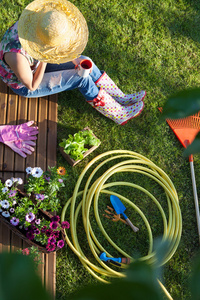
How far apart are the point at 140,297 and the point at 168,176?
10.4ft

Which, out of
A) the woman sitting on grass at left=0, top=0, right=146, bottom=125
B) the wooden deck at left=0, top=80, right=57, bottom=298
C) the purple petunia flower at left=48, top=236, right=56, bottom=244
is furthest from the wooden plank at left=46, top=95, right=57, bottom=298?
the purple petunia flower at left=48, top=236, right=56, bottom=244

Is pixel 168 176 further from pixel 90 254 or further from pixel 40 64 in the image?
pixel 40 64

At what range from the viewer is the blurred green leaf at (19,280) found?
1.40 ft

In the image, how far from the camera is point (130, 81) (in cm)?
375

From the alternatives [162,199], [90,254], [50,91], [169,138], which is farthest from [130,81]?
[90,254]

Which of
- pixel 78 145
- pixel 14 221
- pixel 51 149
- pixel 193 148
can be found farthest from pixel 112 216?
pixel 193 148

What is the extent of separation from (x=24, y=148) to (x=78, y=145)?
1.75ft

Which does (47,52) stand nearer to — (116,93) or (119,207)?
(116,93)

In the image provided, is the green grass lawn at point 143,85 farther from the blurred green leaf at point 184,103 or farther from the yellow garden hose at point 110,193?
the blurred green leaf at point 184,103

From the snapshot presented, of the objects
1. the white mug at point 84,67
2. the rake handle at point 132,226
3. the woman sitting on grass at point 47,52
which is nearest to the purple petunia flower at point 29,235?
the rake handle at point 132,226

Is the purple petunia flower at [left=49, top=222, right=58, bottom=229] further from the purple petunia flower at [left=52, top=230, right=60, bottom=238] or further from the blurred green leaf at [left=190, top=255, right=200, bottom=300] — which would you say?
the blurred green leaf at [left=190, top=255, right=200, bottom=300]

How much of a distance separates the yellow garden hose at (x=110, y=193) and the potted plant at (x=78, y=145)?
14 cm

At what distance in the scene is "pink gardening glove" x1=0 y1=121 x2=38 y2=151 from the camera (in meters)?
3.01

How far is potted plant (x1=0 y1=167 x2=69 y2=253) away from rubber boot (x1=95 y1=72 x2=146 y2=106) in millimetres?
1143
